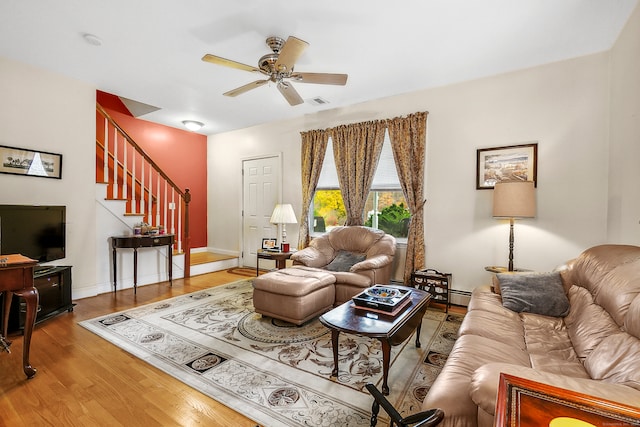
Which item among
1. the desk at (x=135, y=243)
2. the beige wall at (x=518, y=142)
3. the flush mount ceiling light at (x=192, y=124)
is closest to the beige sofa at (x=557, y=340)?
the beige wall at (x=518, y=142)

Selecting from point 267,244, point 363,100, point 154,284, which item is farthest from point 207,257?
point 363,100

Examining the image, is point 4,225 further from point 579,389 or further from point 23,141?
point 579,389

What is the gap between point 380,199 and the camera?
452 centimetres

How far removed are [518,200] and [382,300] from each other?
187cm

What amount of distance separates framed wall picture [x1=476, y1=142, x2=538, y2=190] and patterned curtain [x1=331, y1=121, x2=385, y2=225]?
136 centimetres

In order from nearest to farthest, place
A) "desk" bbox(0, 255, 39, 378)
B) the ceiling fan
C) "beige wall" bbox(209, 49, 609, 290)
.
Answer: "desk" bbox(0, 255, 39, 378)
the ceiling fan
"beige wall" bbox(209, 49, 609, 290)

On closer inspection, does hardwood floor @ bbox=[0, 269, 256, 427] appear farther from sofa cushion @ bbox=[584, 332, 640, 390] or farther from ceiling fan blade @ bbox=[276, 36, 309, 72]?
ceiling fan blade @ bbox=[276, 36, 309, 72]

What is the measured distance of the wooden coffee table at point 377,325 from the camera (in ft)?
6.27

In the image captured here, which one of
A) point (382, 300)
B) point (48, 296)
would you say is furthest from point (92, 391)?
point (382, 300)

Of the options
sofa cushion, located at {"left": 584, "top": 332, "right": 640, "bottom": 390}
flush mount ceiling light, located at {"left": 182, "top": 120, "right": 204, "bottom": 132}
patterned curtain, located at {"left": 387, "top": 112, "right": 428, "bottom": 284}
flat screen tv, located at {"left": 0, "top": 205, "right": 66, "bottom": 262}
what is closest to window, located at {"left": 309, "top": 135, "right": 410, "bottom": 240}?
patterned curtain, located at {"left": 387, "top": 112, "right": 428, "bottom": 284}

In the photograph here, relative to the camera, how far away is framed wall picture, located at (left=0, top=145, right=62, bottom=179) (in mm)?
3289

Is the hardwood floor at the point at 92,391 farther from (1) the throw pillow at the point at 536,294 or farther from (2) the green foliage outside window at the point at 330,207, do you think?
(2) the green foliage outside window at the point at 330,207

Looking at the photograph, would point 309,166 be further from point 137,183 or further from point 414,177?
point 137,183

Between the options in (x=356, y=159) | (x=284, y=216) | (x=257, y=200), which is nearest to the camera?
(x=356, y=159)
